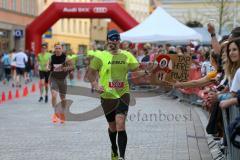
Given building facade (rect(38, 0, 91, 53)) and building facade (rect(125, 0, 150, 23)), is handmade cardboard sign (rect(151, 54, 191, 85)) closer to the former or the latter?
building facade (rect(38, 0, 91, 53))

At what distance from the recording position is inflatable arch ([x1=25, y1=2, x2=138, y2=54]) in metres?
37.8

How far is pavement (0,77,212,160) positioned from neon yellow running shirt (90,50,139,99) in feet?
3.36

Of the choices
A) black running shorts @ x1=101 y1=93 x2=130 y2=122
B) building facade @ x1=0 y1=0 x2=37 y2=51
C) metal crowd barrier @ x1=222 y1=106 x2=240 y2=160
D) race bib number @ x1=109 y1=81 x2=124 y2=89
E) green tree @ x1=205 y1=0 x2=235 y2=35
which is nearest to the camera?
metal crowd barrier @ x1=222 y1=106 x2=240 y2=160

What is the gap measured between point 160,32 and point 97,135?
14.6 m

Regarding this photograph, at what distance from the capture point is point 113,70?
8805 millimetres

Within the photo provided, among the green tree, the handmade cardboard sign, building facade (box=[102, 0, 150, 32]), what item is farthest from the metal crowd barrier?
building facade (box=[102, 0, 150, 32])

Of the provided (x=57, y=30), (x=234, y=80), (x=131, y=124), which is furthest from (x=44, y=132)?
(x=57, y=30)

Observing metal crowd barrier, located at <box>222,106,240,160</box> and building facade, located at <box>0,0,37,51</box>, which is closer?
metal crowd barrier, located at <box>222,106,240,160</box>

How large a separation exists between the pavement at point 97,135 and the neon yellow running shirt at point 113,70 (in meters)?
1.02

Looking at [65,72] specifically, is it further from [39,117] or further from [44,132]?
[44,132]

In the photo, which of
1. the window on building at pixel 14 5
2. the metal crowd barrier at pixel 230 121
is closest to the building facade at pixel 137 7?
the window on building at pixel 14 5

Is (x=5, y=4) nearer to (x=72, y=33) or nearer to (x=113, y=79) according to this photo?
(x=72, y=33)

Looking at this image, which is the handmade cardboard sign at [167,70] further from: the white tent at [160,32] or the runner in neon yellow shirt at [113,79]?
the white tent at [160,32]

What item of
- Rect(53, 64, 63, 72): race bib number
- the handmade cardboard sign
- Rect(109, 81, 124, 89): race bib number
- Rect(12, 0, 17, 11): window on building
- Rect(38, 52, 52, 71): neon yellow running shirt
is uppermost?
Rect(12, 0, 17, 11): window on building
